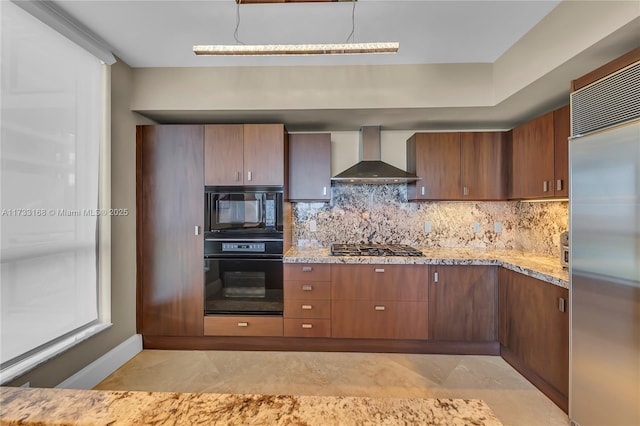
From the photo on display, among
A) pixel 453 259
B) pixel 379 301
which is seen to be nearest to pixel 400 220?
pixel 453 259

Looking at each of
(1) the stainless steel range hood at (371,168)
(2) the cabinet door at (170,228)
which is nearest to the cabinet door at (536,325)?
(1) the stainless steel range hood at (371,168)

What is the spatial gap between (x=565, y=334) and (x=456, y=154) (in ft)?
6.11

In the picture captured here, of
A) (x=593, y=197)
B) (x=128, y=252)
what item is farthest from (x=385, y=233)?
(x=128, y=252)

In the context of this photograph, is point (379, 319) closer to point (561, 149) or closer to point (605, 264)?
point (605, 264)

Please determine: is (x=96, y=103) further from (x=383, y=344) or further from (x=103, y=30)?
(x=383, y=344)

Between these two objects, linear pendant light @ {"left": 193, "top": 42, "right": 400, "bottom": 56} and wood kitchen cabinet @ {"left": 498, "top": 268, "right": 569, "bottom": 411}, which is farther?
wood kitchen cabinet @ {"left": 498, "top": 268, "right": 569, "bottom": 411}

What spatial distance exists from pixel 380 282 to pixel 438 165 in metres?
1.42

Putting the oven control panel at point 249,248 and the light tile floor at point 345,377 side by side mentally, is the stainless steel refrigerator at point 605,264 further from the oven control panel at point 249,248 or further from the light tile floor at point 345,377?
the oven control panel at point 249,248

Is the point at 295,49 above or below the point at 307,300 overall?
above

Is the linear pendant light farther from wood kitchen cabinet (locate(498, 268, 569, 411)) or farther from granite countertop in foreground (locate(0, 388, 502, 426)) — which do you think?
wood kitchen cabinet (locate(498, 268, 569, 411))

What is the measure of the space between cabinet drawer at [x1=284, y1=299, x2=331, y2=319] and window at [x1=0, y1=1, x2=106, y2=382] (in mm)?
1597

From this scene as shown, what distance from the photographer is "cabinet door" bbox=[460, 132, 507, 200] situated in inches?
121

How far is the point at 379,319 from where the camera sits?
2.79 metres

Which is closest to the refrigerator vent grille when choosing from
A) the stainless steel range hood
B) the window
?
the stainless steel range hood
